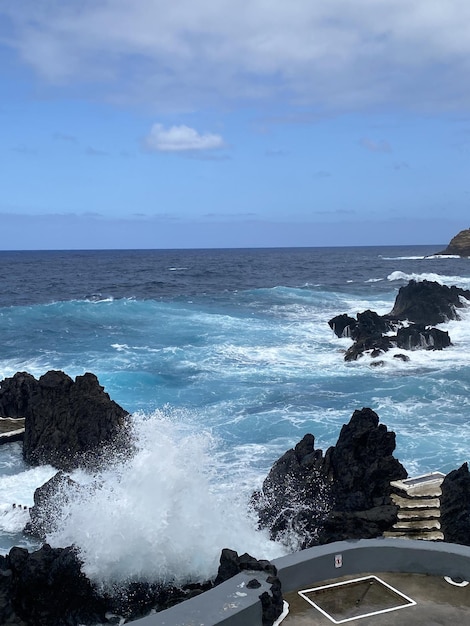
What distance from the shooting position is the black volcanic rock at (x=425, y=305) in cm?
4638

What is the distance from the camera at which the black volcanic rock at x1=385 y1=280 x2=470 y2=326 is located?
46.4 m

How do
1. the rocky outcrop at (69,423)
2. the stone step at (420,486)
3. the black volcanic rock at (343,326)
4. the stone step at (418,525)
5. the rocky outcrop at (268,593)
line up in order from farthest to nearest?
the black volcanic rock at (343,326) < the rocky outcrop at (69,423) < the stone step at (420,486) < the stone step at (418,525) < the rocky outcrop at (268,593)

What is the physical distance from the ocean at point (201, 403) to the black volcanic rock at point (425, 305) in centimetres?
146

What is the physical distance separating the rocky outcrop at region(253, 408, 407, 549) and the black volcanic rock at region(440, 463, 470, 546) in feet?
3.58

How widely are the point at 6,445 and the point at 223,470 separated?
312 inches

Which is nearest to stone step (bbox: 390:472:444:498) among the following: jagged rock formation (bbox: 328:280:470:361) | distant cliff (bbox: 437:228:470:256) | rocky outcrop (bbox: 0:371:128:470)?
rocky outcrop (bbox: 0:371:128:470)

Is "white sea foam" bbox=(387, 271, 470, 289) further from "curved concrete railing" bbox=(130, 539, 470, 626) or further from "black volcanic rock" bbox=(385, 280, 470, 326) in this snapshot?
"curved concrete railing" bbox=(130, 539, 470, 626)

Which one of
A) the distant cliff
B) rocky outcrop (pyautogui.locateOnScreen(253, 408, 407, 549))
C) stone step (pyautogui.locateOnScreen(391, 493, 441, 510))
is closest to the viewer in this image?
stone step (pyautogui.locateOnScreen(391, 493, 441, 510))

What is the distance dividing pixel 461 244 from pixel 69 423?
5470 inches

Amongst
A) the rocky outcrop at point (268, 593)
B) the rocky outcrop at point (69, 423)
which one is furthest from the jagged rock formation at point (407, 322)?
the rocky outcrop at point (268, 593)

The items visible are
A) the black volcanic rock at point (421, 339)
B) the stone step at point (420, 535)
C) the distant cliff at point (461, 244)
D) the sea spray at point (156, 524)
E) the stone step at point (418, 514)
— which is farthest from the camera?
the distant cliff at point (461, 244)

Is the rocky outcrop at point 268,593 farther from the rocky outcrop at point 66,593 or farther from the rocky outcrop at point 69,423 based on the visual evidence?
the rocky outcrop at point 69,423

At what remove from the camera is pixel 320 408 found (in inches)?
1061

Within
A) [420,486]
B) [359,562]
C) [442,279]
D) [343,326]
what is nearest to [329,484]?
[420,486]
